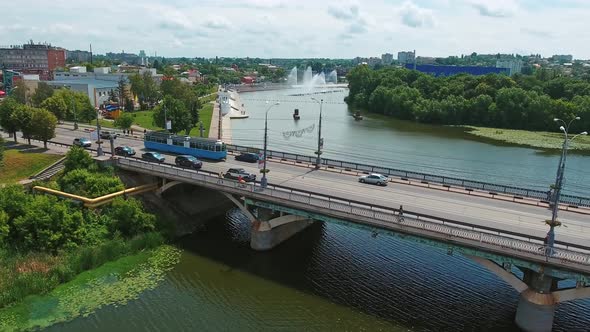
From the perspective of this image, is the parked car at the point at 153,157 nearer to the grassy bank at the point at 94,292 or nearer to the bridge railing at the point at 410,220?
the bridge railing at the point at 410,220

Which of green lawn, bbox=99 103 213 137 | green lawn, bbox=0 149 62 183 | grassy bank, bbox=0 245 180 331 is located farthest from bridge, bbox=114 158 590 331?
green lawn, bbox=99 103 213 137

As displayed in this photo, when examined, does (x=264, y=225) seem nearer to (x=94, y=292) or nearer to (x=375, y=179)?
(x=375, y=179)

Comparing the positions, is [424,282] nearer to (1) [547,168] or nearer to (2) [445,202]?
(2) [445,202]

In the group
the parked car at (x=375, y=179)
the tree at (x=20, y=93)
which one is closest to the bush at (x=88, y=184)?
the parked car at (x=375, y=179)

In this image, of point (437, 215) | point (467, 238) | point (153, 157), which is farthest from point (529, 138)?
point (153, 157)

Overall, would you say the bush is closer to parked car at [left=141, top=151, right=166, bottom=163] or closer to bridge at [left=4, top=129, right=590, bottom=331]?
bridge at [left=4, top=129, right=590, bottom=331]

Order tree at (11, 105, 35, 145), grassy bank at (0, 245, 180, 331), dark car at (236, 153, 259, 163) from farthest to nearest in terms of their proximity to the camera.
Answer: tree at (11, 105, 35, 145) < dark car at (236, 153, 259, 163) < grassy bank at (0, 245, 180, 331)

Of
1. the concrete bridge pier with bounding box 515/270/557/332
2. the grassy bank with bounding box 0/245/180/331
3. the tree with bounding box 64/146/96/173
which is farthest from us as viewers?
the tree with bounding box 64/146/96/173
